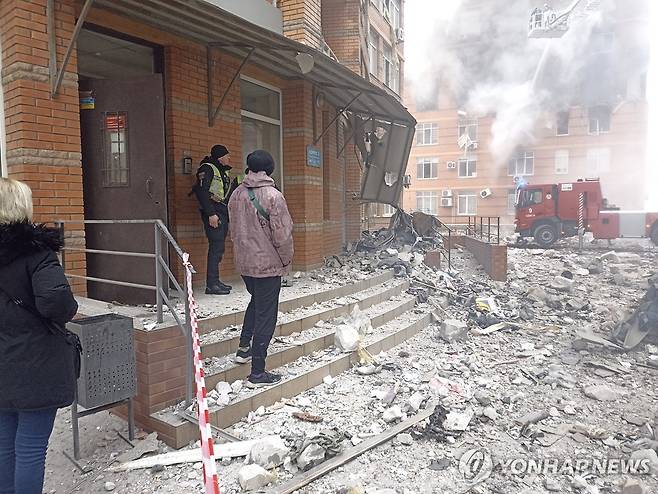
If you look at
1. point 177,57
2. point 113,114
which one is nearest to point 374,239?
point 177,57

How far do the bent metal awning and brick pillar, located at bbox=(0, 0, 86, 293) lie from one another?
18.3 inches

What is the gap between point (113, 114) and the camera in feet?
16.0

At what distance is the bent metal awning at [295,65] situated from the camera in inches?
191

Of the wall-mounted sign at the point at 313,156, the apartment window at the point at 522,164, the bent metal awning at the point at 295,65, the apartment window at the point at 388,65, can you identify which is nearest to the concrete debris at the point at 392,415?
the bent metal awning at the point at 295,65

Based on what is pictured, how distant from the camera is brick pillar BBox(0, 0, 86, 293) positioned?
4.04 metres

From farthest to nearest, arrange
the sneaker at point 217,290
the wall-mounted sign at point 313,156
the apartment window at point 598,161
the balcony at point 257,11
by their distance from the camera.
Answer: the apartment window at point 598,161 → the wall-mounted sign at point 313,156 → the balcony at point 257,11 → the sneaker at point 217,290

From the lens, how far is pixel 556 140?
112ft

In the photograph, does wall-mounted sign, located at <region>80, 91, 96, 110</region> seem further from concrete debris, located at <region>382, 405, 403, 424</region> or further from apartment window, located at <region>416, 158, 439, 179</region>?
apartment window, located at <region>416, 158, 439, 179</region>

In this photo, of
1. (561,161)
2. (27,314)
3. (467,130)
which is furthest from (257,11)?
(561,161)

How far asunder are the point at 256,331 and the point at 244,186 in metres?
1.27

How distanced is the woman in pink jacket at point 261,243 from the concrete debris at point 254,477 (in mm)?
1097

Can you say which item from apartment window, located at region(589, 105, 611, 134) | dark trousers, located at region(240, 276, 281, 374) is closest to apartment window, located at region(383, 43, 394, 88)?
dark trousers, located at region(240, 276, 281, 374)

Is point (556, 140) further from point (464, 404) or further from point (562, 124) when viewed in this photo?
point (464, 404)

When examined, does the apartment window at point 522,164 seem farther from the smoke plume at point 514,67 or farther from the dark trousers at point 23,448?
the dark trousers at point 23,448
